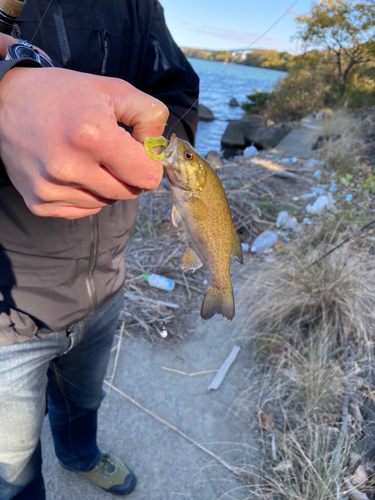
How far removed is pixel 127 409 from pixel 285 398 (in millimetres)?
1358

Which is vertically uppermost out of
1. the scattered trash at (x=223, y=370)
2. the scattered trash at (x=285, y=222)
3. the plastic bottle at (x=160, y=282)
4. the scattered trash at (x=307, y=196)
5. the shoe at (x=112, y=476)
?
the scattered trash at (x=307, y=196)

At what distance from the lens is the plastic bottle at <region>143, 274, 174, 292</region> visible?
4109 mm

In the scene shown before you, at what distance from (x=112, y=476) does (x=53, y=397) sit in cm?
84

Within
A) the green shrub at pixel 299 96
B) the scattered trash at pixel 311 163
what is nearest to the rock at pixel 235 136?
the green shrub at pixel 299 96

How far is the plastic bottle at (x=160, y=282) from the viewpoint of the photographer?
13.5ft

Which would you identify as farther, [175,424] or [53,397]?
[175,424]

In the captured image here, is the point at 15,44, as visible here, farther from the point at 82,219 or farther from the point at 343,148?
the point at 343,148

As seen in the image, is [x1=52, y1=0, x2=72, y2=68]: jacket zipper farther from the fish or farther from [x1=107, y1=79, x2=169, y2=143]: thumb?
[x1=107, y1=79, x2=169, y2=143]: thumb

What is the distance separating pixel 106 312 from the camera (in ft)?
5.99

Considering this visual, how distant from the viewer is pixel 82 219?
4.78 ft

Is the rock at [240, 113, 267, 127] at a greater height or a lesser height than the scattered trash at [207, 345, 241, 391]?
greater

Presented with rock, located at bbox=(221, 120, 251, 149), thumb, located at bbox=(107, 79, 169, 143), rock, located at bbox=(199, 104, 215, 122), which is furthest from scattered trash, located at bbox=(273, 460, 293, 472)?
rock, located at bbox=(199, 104, 215, 122)

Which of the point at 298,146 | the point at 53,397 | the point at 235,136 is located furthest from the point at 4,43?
the point at 235,136

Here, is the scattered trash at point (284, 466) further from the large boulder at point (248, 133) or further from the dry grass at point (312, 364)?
the large boulder at point (248, 133)
